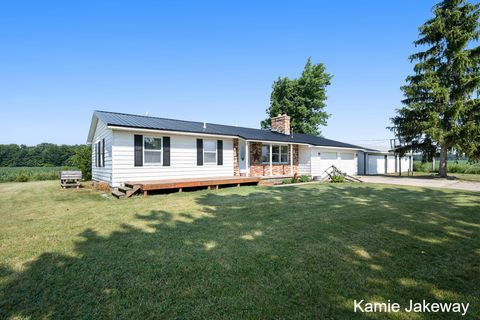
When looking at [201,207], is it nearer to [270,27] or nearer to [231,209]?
[231,209]

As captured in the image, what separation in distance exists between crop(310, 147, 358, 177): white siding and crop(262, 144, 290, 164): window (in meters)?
2.51

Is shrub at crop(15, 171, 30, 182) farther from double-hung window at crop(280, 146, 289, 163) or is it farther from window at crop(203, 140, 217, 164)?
double-hung window at crop(280, 146, 289, 163)

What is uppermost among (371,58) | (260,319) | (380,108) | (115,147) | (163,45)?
(163,45)

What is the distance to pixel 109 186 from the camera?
36.9 ft

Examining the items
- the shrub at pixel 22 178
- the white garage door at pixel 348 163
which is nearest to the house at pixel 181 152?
the white garage door at pixel 348 163

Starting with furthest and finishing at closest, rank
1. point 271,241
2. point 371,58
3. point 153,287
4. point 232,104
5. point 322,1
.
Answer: point 232,104 < point 371,58 < point 322,1 < point 271,241 < point 153,287

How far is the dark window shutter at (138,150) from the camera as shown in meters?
11.0

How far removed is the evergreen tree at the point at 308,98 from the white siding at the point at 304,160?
16.2 m

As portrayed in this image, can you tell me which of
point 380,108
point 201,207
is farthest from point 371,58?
point 201,207

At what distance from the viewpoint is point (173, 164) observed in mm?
12133

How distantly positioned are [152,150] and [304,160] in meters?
11.5

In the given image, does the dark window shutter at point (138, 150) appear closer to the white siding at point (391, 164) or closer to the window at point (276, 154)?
the window at point (276, 154)

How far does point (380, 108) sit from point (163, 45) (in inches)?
800

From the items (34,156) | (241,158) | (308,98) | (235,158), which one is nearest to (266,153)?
(241,158)
